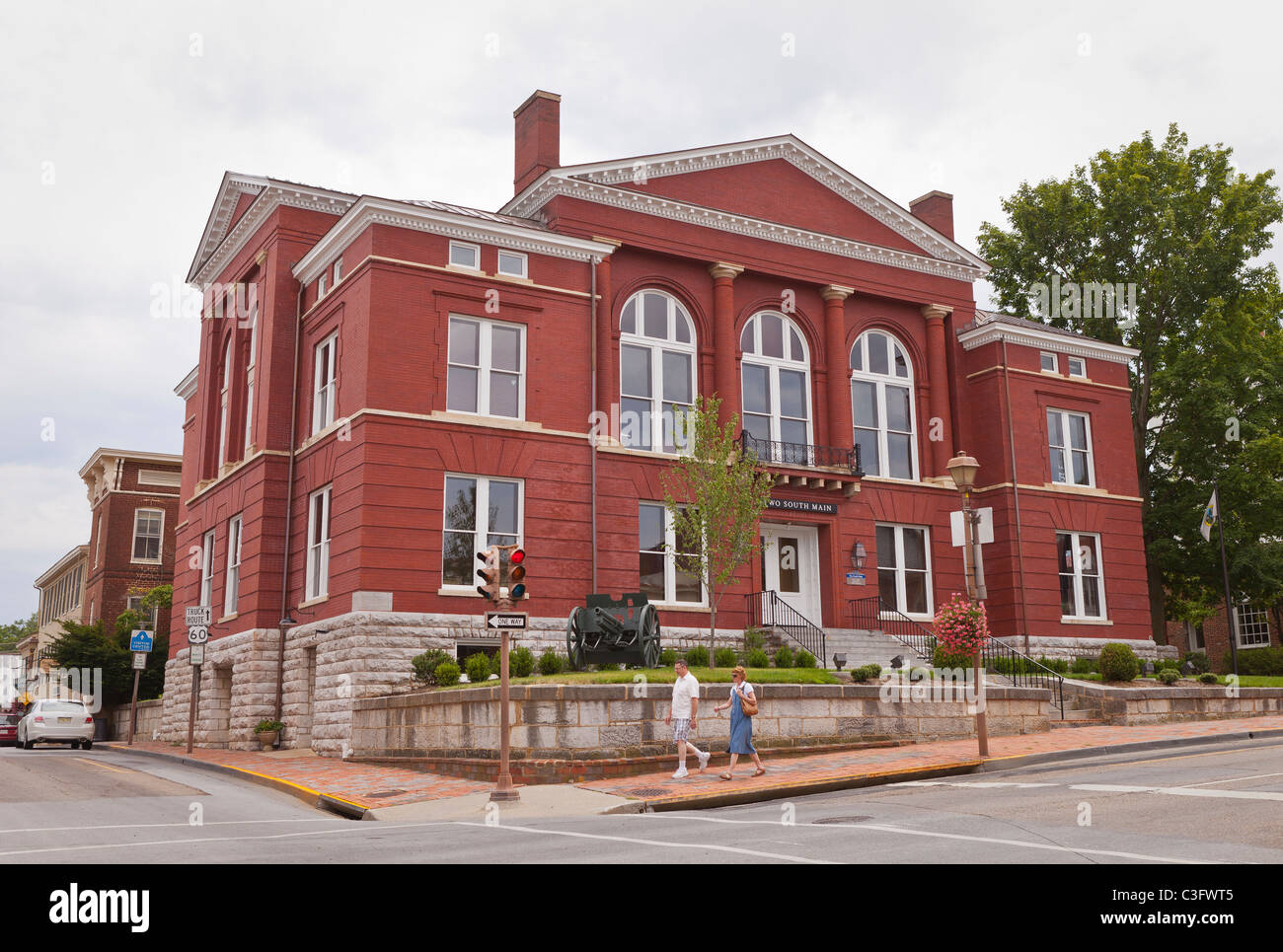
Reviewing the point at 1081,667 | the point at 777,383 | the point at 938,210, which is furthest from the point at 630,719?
the point at 938,210

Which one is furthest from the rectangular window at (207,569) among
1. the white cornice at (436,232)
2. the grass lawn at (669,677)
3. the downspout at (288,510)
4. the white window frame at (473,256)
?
the grass lawn at (669,677)

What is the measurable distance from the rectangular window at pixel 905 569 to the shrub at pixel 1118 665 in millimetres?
5369

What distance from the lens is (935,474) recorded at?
111ft

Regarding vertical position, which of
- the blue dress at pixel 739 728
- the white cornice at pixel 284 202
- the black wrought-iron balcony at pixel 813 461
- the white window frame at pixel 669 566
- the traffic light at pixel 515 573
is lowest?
the blue dress at pixel 739 728

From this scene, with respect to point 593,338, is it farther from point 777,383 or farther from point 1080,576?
point 1080,576

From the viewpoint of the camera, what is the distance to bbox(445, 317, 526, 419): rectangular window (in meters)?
26.8

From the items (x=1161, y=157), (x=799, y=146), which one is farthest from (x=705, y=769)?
(x=1161, y=157)

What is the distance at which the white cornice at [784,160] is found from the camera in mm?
29516

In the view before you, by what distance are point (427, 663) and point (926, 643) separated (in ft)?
44.6

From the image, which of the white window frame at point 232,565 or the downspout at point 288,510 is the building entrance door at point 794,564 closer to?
the downspout at point 288,510

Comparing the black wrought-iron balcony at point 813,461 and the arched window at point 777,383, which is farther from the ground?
the arched window at point 777,383

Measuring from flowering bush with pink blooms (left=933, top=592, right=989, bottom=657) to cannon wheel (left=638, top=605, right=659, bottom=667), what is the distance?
6146 millimetres

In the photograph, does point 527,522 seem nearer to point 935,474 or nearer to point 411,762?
point 411,762
